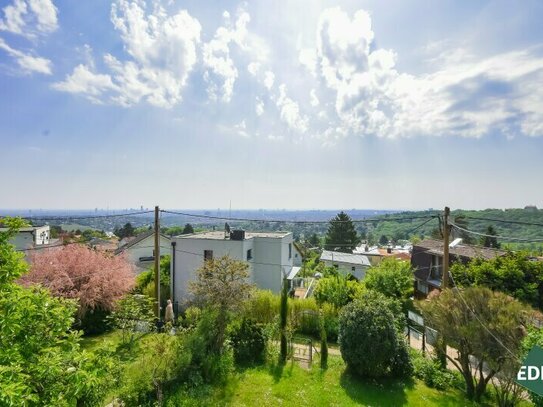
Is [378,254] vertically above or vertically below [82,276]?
below

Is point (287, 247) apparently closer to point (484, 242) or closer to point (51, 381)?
point (51, 381)

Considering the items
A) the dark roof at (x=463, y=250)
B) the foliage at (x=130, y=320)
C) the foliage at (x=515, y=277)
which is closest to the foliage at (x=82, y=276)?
the foliage at (x=130, y=320)

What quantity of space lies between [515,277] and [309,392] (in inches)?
625

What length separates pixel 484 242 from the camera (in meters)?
49.1

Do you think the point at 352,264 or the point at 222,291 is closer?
the point at 222,291

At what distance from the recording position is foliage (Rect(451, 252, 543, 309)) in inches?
717

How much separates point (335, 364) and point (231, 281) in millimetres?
5438

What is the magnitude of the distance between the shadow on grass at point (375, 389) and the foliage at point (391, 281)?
12014mm

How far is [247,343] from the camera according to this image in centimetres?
1265

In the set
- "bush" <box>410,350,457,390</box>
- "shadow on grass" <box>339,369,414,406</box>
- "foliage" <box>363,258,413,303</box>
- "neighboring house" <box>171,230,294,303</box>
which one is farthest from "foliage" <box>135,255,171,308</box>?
"bush" <box>410,350,457,390</box>

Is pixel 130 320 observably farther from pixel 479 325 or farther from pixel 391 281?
pixel 391 281

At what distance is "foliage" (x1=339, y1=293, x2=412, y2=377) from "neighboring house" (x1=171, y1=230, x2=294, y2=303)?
36.2 ft

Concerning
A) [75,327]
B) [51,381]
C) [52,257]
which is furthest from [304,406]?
[52,257]

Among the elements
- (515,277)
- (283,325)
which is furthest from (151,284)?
(515,277)
